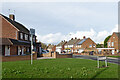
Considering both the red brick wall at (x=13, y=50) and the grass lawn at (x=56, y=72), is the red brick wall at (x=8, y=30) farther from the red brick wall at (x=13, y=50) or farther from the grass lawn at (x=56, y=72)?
the grass lawn at (x=56, y=72)

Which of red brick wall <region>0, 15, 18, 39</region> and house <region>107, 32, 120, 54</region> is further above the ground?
red brick wall <region>0, 15, 18, 39</region>

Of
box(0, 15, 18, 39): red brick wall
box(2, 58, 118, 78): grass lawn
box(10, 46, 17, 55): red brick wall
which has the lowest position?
box(2, 58, 118, 78): grass lawn

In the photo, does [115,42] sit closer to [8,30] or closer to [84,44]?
[84,44]

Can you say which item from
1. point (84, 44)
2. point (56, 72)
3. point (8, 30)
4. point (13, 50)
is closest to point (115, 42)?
point (84, 44)

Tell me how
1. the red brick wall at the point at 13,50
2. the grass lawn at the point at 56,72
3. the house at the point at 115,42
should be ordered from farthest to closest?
the house at the point at 115,42 < the red brick wall at the point at 13,50 < the grass lawn at the point at 56,72

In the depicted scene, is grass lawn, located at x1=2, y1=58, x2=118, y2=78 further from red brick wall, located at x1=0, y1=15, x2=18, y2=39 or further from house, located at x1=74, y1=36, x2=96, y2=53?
house, located at x1=74, y1=36, x2=96, y2=53

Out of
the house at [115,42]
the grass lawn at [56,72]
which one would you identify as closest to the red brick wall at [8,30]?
the grass lawn at [56,72]

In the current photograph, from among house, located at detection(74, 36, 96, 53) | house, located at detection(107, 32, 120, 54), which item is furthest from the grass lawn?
house, located at detection(74, 36, 96, 53)

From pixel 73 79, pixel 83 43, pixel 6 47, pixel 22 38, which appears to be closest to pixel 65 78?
pixel 73 79

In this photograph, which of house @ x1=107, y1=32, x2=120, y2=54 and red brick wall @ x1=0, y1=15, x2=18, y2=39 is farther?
house @ x1=107, y1=32, x2=120, y2=54

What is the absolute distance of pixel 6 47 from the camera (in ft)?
81.8

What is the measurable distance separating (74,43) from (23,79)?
6865 centimetres

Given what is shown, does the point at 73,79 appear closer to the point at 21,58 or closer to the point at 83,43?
the point at 21,58

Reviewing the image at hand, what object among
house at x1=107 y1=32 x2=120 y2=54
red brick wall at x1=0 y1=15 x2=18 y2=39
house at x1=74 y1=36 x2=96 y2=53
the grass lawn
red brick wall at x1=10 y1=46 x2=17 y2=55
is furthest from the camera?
house at x1=74 y1=36 x2=96 y2=53
